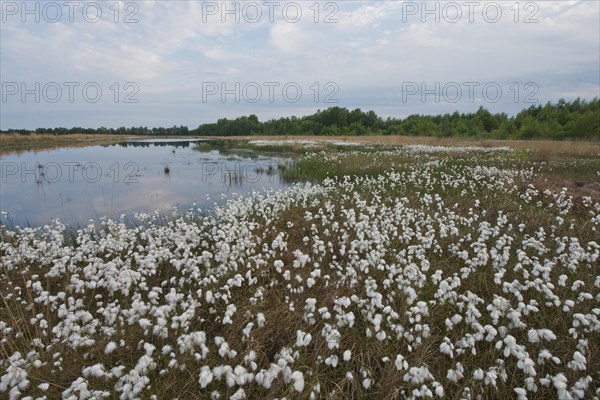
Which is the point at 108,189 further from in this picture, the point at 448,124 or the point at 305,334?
the point at 448,124

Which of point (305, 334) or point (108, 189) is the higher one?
point (108, 189)

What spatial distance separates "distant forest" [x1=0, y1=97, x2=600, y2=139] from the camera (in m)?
50.7

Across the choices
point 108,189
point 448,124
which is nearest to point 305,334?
A: point 108,189

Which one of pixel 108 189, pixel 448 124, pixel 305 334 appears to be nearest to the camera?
pixel 305 334

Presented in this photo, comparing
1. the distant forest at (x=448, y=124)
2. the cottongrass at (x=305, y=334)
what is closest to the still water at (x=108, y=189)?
the cottongrass at (x=305, y=334)

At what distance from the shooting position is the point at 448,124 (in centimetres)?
7244

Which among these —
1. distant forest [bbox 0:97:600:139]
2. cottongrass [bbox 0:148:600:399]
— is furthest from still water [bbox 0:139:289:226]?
distant forest [bbox 0:97:600:139]

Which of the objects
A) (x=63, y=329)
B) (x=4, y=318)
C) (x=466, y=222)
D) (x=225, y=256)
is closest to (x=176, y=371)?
(x=63, y=329)

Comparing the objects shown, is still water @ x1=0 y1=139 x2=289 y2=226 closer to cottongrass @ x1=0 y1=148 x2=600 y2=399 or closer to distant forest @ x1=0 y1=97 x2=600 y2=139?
cottongrass @ x1=0 y1=148 x2=600 y2=399

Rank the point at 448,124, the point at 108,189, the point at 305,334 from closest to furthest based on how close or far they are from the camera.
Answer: the point at 305,334
the point at 108,189
the point at 448,124

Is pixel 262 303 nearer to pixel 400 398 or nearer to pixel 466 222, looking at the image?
pixel 400 398

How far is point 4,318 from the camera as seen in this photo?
4.86 metres

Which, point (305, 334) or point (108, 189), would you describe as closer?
point (305, 334)

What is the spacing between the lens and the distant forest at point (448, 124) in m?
50.7
